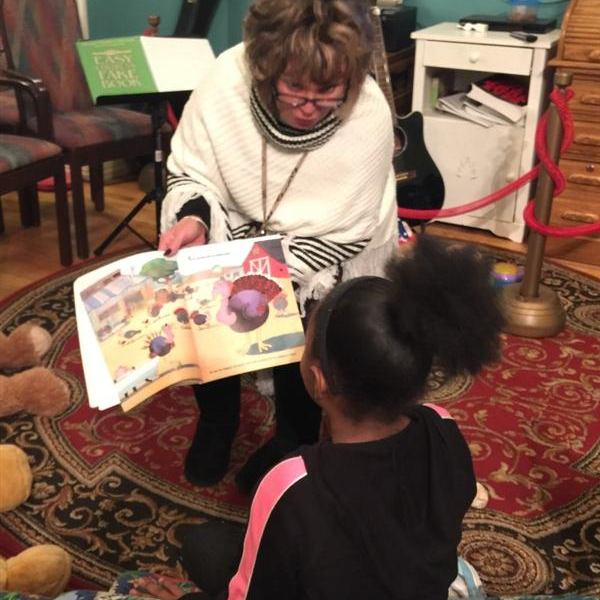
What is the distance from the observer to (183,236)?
1.53 meters

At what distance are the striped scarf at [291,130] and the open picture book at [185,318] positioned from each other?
22cm

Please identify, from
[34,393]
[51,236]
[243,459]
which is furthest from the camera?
[51,236]

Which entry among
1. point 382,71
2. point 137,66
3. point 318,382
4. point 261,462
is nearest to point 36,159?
point 137,66

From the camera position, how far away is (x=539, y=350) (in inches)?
94.6

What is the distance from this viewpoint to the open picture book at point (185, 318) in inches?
53.2

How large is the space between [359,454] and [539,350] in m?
1.63

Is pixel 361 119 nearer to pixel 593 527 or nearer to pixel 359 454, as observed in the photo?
pixel 359 454

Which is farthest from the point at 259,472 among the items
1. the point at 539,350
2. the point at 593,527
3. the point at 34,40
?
the point at 34,40

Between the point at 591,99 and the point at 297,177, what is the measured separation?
1.57 meters

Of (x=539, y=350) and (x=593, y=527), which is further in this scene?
(x=539, y=350)

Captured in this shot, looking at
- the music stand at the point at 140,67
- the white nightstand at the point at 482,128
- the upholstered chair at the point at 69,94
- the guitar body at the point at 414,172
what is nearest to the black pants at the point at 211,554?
the music stand at the point at 140,67

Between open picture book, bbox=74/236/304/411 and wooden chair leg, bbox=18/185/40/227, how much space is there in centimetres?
195

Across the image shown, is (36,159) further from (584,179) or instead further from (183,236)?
(584,179)

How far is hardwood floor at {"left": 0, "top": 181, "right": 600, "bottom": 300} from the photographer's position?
287 cm
